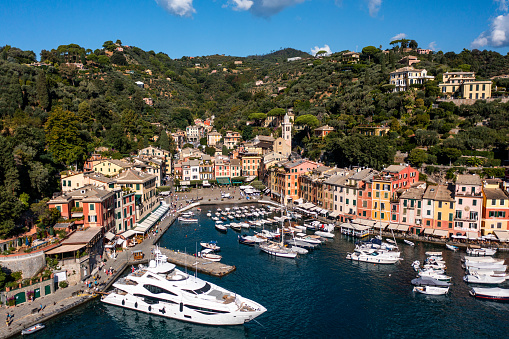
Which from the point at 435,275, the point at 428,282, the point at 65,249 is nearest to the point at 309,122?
the point at 435,275

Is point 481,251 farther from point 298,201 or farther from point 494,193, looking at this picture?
point 298,201

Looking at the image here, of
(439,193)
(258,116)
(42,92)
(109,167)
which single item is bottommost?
(439,193)

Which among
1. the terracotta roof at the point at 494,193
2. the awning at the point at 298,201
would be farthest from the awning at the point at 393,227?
the awning at the point at 298,201

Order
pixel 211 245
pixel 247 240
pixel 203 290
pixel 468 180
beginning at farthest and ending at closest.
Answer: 1. pixel 247 240
2. pixel 468 180
3. pixel 211 245
4. pixel 203 290

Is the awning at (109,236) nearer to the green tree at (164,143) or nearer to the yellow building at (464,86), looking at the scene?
the green tree at (164,143)

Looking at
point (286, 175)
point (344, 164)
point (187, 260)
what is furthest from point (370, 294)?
point (344, 164)

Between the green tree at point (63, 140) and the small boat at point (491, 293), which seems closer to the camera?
the small boat at point (491, 293)

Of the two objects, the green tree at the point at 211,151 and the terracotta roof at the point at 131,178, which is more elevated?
the green tree at the point at 211,151
